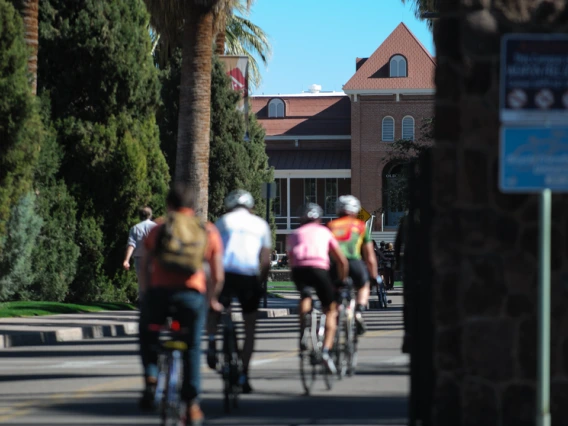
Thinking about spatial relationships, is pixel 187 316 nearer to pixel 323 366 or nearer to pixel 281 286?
pixel 323 366

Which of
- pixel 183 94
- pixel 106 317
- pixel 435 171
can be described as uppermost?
pixel 183 94

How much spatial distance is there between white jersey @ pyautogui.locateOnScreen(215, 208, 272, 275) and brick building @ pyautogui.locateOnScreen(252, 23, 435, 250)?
205 feet

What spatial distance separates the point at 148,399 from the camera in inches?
403

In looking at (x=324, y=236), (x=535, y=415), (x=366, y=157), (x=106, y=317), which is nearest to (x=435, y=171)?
(x=535, y=415)

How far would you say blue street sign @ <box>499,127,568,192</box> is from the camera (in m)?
7.37

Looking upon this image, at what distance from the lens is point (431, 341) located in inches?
335

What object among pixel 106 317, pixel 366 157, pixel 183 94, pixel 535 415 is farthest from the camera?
pixel 366 157

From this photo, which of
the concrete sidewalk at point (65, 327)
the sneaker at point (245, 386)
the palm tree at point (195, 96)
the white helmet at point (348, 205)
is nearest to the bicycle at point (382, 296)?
the palm tree at point (195, 96)

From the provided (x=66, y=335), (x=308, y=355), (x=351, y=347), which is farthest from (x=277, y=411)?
(x=66, y=335)

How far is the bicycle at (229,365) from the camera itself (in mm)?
10367

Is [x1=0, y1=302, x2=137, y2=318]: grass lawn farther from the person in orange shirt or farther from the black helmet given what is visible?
the person in orange shirt

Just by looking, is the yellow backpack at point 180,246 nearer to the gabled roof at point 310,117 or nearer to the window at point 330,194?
the gabled roof at point 310,117

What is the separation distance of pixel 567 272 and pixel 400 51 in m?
69.5

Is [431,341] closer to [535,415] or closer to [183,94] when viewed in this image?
[535,415]
